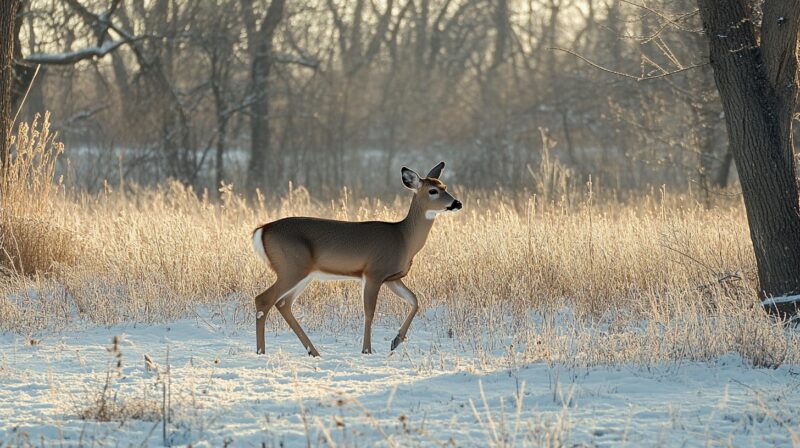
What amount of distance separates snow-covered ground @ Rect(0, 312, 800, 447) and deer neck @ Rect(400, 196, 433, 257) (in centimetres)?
76

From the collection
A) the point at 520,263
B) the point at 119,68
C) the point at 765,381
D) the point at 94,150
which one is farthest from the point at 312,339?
the point at 119,68

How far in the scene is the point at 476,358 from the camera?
22.9ft

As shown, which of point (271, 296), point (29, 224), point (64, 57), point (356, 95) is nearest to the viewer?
point (271, 296)

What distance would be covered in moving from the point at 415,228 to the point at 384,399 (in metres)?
2.27

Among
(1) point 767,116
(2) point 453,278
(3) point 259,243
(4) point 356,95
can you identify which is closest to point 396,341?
(3) point 259,243

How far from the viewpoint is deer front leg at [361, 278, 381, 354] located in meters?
7.22

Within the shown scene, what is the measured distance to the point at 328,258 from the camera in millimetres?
7219

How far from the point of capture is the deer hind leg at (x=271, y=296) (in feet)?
23.4

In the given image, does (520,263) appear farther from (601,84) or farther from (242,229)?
(601,84)

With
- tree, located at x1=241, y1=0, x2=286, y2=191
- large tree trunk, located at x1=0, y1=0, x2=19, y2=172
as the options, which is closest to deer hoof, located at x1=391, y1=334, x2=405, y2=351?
large tree trunk, located at x1=0, y1=0, x2=19, y2=172

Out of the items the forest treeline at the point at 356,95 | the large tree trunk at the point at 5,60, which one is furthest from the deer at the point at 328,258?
A: the forest treeline at the point at 356,95

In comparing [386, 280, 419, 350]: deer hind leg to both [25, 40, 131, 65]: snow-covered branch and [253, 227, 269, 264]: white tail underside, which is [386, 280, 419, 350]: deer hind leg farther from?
[25, 40, 131, 65]: snow-covered branch

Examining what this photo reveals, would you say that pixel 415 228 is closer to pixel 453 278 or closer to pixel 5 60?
pixel 453 278

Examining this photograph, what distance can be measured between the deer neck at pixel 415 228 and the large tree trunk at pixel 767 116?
250cm
